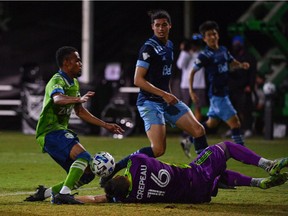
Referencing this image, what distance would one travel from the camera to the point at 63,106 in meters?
10.4

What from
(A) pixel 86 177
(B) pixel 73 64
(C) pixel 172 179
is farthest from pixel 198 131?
(C) pixel 172 179

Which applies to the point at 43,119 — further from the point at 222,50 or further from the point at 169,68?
the point at 222,50

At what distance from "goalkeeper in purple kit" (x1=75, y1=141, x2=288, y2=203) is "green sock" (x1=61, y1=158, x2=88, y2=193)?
20cm

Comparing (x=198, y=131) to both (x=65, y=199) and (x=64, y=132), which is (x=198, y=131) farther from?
(x=65, y=199)

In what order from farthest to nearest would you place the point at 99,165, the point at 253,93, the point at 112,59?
the point at 112,59 < the point at 253,93 < the point at 99,165

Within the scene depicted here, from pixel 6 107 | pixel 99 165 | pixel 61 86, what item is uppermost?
pixel 61 86

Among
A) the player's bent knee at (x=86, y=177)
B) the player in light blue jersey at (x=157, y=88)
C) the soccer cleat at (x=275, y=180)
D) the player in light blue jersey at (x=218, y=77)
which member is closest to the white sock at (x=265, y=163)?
the soccer cleat at (x=275, y=180)

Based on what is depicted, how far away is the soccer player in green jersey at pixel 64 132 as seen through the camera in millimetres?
9906

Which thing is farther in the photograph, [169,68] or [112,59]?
[112,59]

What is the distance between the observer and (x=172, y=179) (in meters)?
9.52

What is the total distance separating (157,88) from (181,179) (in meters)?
1.90

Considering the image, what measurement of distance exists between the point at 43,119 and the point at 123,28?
13369 mm

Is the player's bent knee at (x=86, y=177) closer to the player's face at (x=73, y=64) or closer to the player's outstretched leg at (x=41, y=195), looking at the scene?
the player's outstretched leg at (x=41, y=195)

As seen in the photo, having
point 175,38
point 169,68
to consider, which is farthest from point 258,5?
point 169,68
